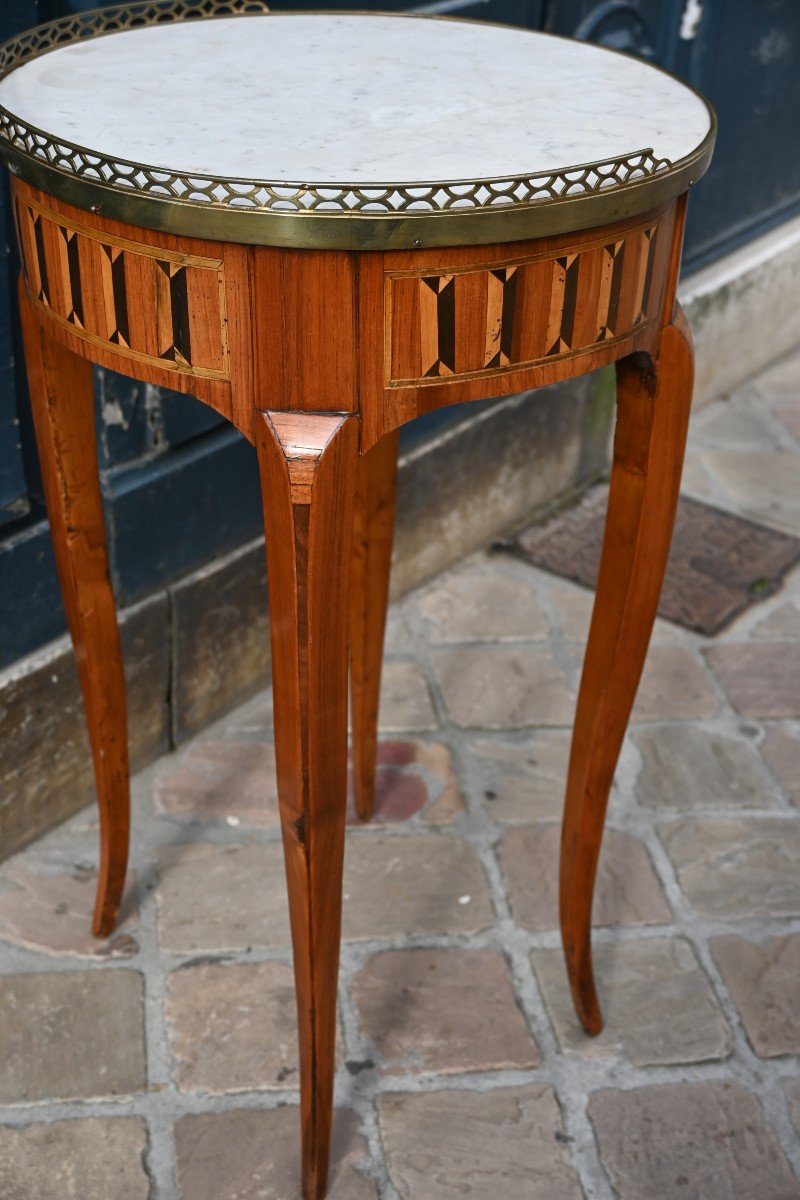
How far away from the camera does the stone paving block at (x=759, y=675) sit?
249 cm

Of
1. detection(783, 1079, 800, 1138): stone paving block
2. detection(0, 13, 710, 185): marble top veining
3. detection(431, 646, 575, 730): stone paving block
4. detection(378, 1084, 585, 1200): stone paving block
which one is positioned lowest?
detection(431, 646, 575, 730): stone paving block

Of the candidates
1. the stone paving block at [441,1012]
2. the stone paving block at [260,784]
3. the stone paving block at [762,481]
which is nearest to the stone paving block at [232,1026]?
the stone paving block at [441,1012]

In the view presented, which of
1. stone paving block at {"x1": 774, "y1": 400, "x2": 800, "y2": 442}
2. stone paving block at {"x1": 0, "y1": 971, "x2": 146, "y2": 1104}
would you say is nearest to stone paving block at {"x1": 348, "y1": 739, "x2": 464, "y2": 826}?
stone paving block at {"x1": 0, "y1": 971, "x2": 146, "y2": 1104}

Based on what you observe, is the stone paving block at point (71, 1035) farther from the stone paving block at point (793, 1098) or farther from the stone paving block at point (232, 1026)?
the stone paving block at point (793, 1098)

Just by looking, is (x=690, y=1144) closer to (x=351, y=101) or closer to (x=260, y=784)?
(x=260, y=784)

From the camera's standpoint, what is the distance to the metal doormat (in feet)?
9.11

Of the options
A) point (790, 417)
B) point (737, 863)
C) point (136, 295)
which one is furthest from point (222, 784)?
point (790, 417)

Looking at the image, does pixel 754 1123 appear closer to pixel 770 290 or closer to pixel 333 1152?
pixel 333 1152

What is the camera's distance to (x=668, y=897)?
2.04 m

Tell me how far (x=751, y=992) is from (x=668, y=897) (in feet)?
0.66

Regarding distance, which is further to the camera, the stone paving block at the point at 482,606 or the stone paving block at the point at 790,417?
the stone paving block at the point at 790,417

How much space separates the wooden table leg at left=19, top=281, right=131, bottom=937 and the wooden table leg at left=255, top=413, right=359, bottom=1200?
0.38 meters

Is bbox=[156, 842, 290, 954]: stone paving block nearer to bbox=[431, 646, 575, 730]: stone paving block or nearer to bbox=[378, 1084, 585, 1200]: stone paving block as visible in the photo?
bbox=[378, 1084, 585, 1200]: stone paving block

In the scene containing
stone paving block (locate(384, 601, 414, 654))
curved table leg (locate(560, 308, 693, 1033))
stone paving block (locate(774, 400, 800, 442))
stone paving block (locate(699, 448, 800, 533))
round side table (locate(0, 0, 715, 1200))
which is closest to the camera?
round side table (locate(0, 0, 715, 1200))
